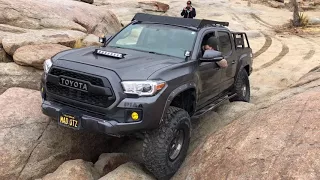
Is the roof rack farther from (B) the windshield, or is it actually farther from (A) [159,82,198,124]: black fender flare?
(A) [159,82,198,124]: black fender flare

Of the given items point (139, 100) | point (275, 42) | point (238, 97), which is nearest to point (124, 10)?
point (275, 42)

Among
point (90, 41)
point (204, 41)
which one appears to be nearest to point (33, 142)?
point (204, 41)

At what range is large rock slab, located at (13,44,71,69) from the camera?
7648 mm

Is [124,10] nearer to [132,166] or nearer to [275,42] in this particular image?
[275,42]

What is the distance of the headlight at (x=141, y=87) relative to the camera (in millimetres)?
4641

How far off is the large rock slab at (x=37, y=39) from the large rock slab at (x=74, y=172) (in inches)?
164

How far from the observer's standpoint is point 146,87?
4668mm

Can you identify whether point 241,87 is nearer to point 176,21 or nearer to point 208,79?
point 208,79

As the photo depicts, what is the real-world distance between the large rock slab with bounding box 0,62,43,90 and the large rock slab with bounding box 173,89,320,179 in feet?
12.6

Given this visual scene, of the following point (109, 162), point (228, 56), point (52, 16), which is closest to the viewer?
point (109, 162)

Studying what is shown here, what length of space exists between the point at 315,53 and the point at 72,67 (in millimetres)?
13811

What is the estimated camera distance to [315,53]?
16.1 meters

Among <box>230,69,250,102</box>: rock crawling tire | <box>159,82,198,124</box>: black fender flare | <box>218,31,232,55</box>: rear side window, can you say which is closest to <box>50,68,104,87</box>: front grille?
<box>159,82,198,124</box>: black fender flare

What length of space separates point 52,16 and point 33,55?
4140mm
